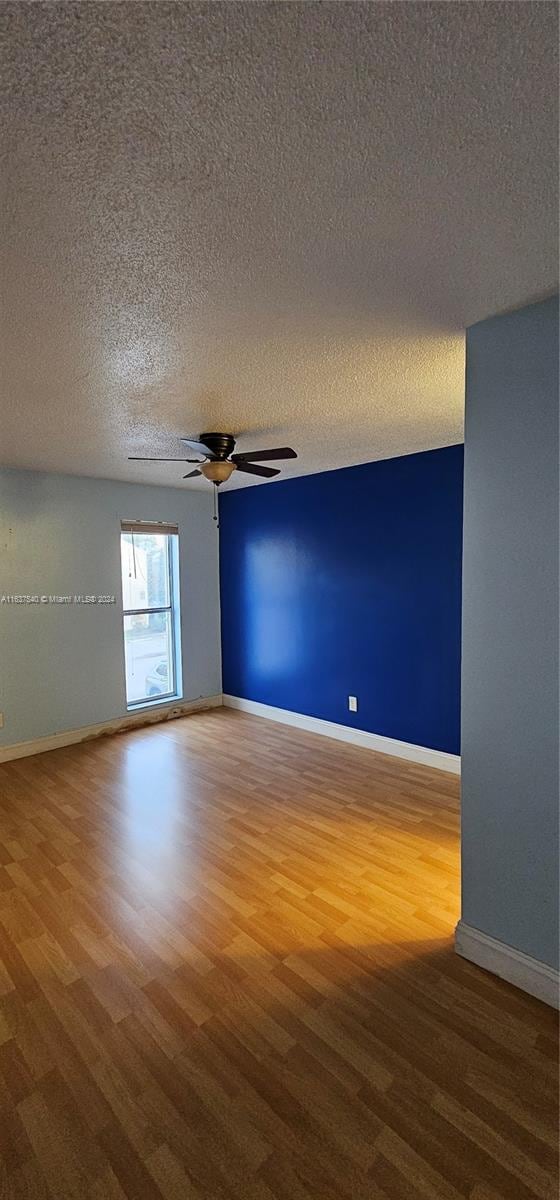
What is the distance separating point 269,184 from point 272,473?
214 cm

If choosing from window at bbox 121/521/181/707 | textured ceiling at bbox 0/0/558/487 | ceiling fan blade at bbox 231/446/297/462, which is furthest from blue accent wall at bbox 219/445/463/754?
textured ceiling at bbox 0/0/558/487

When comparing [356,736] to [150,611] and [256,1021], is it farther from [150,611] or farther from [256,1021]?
[256,1021]

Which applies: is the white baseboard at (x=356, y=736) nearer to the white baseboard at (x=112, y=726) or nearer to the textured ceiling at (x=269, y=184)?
the white baseboard at (x=112, y=726)

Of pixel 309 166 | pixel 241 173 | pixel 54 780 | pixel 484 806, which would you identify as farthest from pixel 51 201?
pixel 54 780

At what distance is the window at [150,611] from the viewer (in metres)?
4.77

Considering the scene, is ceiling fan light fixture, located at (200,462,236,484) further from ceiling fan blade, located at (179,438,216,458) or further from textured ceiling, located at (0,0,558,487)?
textured ceiling, located at (0,0,558,487)

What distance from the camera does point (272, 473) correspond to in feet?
10.4

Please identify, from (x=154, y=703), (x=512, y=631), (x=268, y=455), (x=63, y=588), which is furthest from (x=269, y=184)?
(x=154, y=703)

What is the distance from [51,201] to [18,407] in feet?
5.20

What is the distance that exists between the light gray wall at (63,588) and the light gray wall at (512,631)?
351 cm

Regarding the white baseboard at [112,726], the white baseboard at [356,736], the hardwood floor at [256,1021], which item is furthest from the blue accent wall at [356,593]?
the hardwood floor at [256,1021]

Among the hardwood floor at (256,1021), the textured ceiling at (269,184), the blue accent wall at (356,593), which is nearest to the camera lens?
the textured ceiling at (269,184)

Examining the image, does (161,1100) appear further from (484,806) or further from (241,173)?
(241,173)

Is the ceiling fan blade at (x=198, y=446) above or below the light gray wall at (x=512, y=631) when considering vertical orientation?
above
